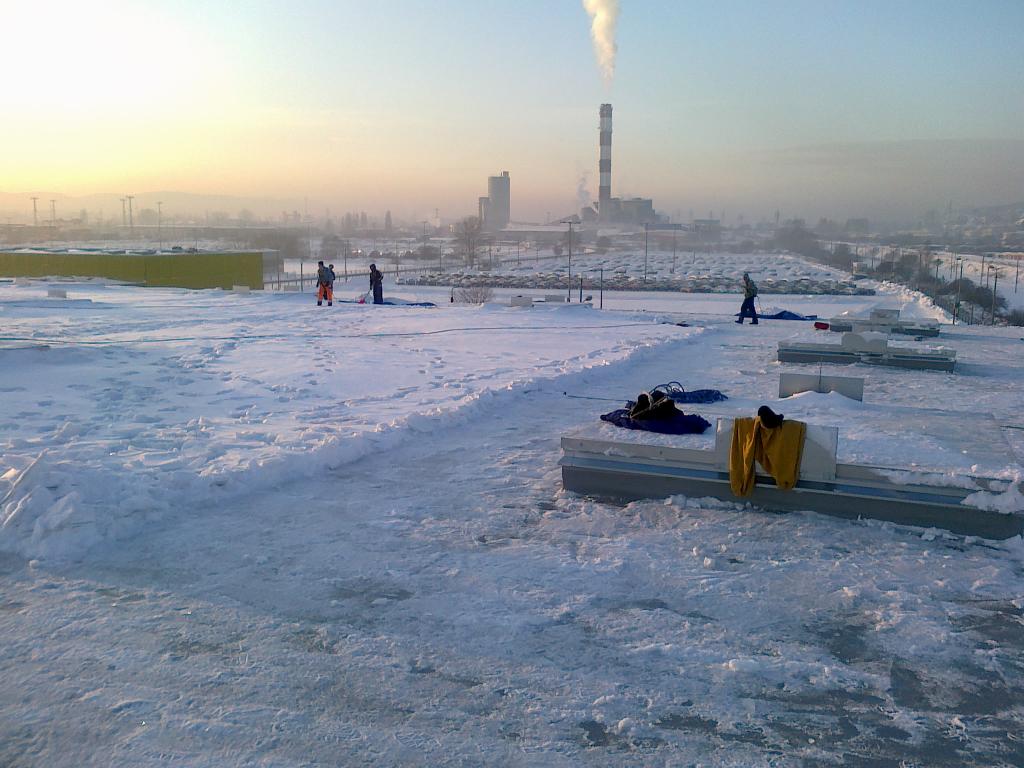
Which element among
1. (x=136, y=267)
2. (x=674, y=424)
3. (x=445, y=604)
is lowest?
(x=445, y=604)

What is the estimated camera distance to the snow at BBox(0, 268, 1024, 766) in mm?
3082

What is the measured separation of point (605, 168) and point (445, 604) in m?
154

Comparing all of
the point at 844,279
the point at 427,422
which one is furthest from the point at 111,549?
the point at 844,279

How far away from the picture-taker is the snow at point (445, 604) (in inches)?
121

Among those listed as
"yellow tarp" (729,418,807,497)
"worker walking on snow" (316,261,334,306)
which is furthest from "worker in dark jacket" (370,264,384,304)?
"yellow tarp" (729,418,807,497)

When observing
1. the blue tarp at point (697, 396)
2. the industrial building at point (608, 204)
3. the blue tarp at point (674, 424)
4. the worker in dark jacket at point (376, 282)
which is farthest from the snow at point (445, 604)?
the industrial building at point (608, 204)

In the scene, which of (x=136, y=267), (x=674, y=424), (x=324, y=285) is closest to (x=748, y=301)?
(x=324, y=285)

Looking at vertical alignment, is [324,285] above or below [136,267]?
below

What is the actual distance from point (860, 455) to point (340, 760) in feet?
14.4

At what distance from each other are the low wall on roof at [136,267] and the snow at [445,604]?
25.2 meters

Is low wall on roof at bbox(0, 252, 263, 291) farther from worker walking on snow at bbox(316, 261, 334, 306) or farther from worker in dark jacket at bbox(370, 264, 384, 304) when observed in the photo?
worker in dark jacket at bbox(370, 264, 384, 304)

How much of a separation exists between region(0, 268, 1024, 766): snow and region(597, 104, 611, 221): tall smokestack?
147 meters

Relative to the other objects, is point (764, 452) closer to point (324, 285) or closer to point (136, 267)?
point (324, 285)

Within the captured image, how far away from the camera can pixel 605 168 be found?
499 feet
